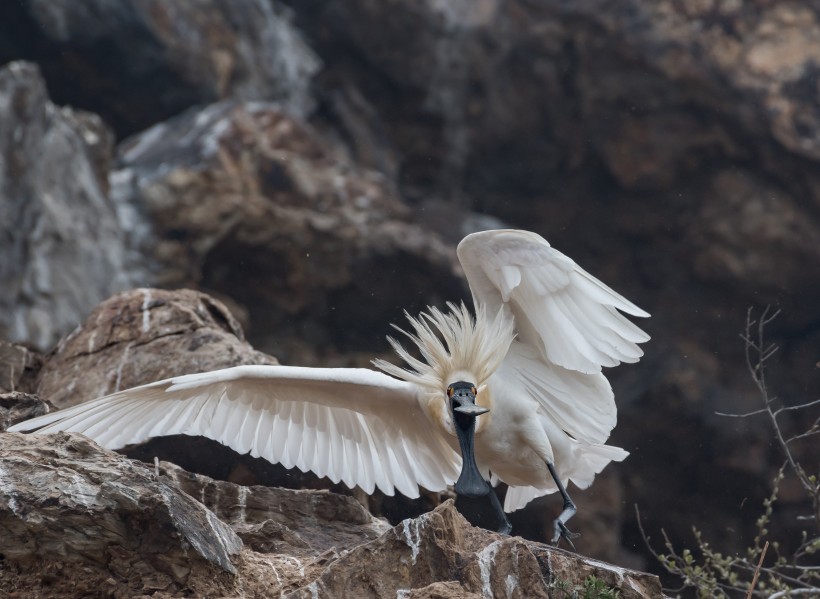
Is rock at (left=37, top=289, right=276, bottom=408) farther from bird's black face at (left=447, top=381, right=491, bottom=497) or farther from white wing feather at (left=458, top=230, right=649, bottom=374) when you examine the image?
white wing feather at (left=458, top=230, right=649, bottom=374)

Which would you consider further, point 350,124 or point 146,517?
point 350,124

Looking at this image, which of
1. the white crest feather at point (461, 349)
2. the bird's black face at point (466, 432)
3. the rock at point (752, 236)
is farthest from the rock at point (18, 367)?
the rock at point (752, 236)

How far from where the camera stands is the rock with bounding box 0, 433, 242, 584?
5707mm

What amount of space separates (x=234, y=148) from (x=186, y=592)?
12.3 m

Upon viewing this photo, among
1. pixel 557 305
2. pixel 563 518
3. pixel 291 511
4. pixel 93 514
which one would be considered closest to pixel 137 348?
pixel 291 511

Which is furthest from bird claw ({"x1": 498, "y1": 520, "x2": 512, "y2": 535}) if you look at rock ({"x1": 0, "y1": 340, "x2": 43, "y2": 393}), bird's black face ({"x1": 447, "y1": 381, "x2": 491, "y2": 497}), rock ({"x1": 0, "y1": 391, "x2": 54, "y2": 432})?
rock ({"x1": 0, "y1": 340, "x2": 43, "y2": 393})

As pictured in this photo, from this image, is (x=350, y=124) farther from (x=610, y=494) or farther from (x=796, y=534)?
(x=796, y=534)

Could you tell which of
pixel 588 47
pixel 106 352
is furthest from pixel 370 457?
pixel 588 47

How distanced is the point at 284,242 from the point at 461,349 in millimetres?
9670

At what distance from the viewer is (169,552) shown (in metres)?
5.92

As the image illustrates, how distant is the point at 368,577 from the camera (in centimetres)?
587

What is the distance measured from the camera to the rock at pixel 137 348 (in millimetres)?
9484

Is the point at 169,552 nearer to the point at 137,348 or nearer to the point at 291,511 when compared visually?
the point at 291,511

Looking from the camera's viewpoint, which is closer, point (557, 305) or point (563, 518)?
point (563, 518)
